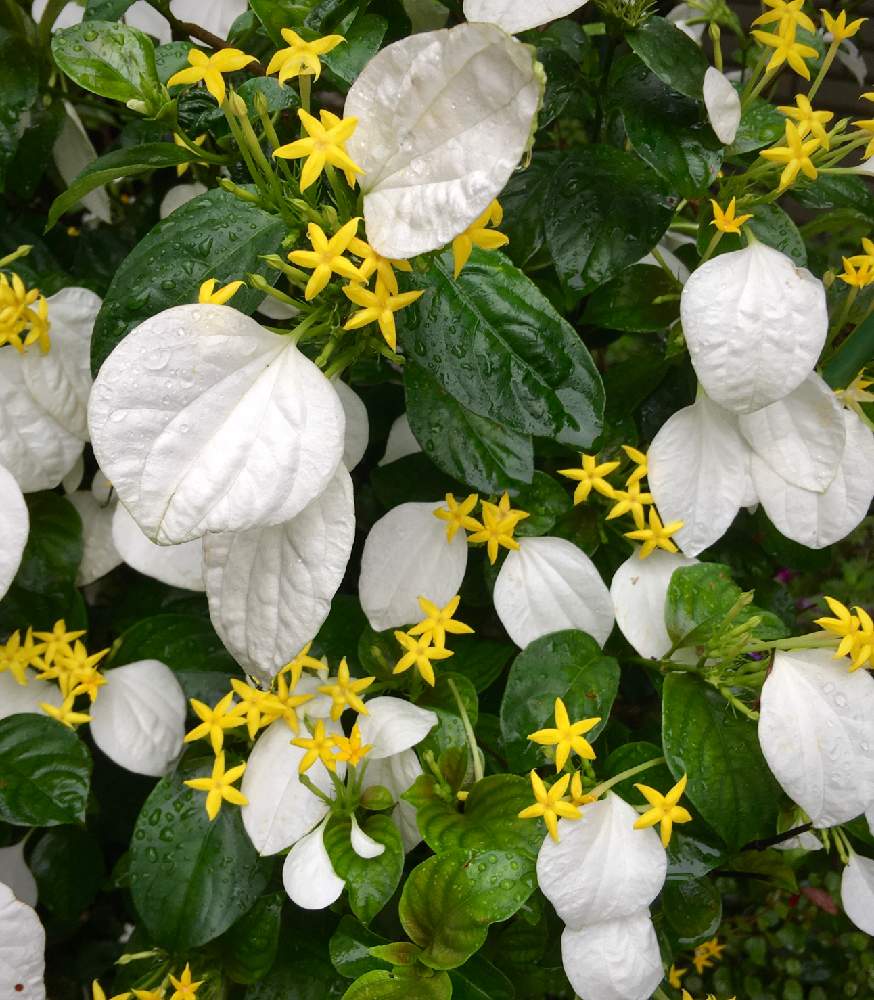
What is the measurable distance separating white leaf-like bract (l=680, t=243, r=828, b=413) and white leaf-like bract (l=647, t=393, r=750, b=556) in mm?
67

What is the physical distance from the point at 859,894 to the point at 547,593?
334 mm

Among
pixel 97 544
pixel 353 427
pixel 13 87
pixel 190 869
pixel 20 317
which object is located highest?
pixel 13 87

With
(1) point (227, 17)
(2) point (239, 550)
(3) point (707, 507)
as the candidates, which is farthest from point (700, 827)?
(1) point (227, 17)

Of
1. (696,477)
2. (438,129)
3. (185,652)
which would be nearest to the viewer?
(438,129)

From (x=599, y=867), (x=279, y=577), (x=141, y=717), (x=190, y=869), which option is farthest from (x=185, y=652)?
(x=599, y=867)

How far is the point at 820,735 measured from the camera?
0.59 metres

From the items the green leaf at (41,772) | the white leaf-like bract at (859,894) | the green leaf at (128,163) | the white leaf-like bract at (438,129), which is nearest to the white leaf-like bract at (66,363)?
the green leaf at (128,163)

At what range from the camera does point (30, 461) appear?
27.5 inches

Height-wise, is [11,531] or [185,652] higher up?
[11,531]

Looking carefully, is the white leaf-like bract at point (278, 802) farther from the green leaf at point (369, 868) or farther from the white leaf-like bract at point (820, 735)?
the white leaf-like bract at point (820, 735)

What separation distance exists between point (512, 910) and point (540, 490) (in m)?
0.29

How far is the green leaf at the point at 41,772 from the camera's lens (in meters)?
0.66

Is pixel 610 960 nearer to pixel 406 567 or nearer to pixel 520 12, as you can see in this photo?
pixel 406 567

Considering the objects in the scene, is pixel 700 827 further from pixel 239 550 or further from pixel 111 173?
pixel 111 173
